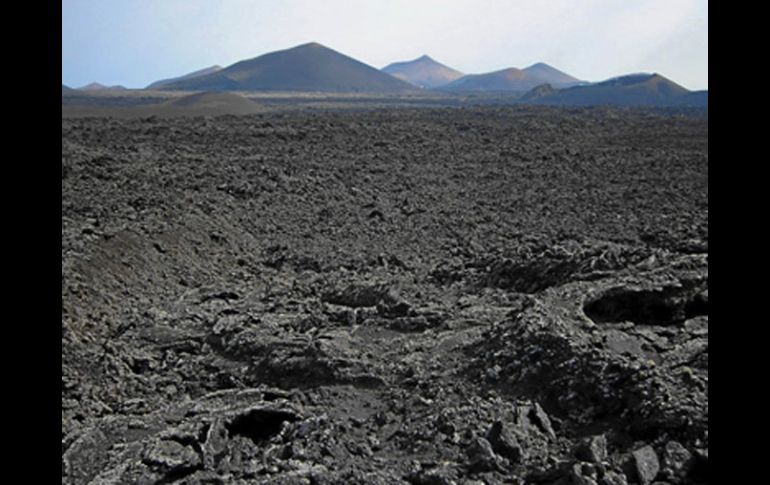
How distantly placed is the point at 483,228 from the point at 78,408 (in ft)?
22.6

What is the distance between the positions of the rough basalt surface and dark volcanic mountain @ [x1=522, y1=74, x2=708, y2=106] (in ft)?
167

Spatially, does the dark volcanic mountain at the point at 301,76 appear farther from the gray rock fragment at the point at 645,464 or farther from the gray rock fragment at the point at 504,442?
the gray rock fragment at the point at 645,464

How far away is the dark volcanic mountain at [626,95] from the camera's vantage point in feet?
199

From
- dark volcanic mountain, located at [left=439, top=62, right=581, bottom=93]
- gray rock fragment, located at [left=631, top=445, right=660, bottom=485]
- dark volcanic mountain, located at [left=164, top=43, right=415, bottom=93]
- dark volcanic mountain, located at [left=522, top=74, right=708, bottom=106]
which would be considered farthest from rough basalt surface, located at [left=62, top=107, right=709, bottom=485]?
dark volcanic mountain, located at [left=439, top=62, right=581, bottom=93]

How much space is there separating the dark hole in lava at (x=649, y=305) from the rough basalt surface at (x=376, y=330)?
0.02 metres

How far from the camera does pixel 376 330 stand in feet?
20.1

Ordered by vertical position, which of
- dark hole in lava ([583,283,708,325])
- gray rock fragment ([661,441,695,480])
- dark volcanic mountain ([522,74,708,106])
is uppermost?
dark volcanic mountain ([522,74,708,106])

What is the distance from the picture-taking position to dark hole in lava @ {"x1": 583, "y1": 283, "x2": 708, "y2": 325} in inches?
217

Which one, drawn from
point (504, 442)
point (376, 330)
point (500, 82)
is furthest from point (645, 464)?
point (500, 82)

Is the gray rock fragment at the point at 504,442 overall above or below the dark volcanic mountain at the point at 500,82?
below

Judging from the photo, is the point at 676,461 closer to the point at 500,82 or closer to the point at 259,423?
the point at 259,423

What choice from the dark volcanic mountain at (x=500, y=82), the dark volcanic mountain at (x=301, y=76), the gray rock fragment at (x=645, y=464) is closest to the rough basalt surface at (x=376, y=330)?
the gray rock fragment at (x=645, y=464)

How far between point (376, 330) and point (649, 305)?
7.65 feet

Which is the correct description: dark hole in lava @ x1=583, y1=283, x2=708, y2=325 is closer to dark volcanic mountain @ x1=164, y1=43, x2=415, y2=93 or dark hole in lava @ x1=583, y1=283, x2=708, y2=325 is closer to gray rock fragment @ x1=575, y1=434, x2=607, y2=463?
gray rock fragment @ x1=575, y1=434, x2=607, y2=463
